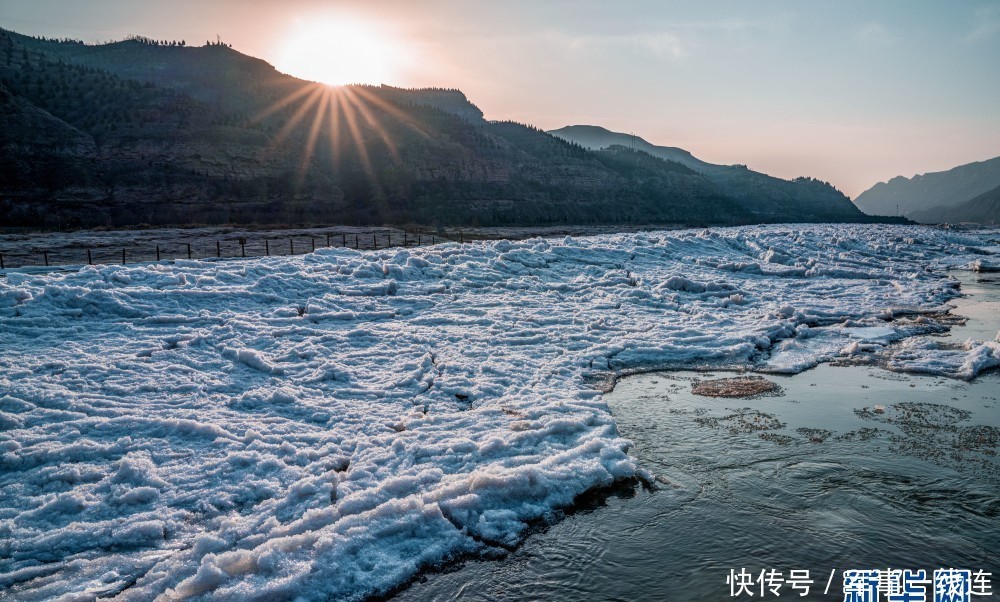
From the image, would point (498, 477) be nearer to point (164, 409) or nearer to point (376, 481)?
point (376, 481)

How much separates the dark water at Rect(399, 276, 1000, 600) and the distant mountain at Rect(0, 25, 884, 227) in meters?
59.4

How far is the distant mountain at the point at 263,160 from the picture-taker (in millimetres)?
58000

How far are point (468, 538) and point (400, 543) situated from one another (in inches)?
25.5

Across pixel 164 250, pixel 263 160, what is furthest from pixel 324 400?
pixel 263 160

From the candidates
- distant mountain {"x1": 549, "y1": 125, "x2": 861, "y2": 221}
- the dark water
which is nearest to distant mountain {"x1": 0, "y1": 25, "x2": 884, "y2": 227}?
distant mountain {"x1": 549, "y1": 125, "x2": 861, "y2": 221}

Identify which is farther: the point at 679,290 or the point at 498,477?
the point at 679,290

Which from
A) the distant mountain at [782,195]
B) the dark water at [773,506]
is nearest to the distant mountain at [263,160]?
the distant mountain at [782,195]

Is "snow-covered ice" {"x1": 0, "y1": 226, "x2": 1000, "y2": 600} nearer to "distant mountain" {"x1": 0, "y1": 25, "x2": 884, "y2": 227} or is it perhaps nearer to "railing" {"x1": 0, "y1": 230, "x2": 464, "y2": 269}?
"railing" {"x1": 0, "y1": 230, "x2": 464, "y2": 269}

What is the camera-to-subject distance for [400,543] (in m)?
5.33

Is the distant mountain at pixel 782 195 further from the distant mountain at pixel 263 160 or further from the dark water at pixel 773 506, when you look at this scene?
the dark water at pixel 773 506

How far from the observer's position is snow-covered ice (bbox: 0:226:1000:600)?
17.0 feet

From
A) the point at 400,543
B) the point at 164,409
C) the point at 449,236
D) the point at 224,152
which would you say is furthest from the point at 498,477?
the point at 224,152

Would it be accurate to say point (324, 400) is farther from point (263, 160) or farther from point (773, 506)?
point (263, 160)

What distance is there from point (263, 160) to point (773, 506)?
76974 mm
